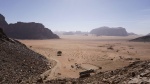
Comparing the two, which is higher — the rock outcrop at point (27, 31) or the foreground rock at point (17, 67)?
the rock outcrop at point (27, 31)

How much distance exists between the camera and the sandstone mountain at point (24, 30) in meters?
121

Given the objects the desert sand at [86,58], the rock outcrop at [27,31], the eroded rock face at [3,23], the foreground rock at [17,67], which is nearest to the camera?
the foreground rock at [17,67]

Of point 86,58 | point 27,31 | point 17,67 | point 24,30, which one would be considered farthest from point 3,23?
point 17,67

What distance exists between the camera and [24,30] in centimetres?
12612

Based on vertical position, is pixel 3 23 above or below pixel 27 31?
above

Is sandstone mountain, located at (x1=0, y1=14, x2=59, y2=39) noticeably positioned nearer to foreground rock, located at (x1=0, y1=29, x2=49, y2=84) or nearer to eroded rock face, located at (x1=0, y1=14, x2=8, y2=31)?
eroded rock face, located at (x1=0, y1=14, x2=8, y2=31)

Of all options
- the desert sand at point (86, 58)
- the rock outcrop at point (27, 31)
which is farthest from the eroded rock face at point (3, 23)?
the desert sand at point (86, 58)

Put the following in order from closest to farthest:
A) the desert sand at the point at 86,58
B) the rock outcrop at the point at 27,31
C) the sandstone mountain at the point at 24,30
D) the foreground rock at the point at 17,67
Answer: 1. the foreground rock at the point at 17,67
2. the desert sand at the point at 86,58
3. the sandstone mountain at the point at 24,30
4. the rock outcrop at the point at 27,31

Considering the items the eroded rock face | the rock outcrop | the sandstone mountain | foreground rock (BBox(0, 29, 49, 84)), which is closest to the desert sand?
foreground rock (BBox(0, 29, 49, 84))

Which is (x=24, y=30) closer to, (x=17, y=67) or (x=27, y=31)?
(x=27, y=31)

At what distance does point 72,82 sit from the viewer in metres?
17.2

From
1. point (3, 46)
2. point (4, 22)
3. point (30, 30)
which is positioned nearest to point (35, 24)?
point (30, 30)

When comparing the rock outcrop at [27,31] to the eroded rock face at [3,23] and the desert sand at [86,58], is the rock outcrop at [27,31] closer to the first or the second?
the eroded rock face at [3,23]

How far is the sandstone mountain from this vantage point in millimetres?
120562
